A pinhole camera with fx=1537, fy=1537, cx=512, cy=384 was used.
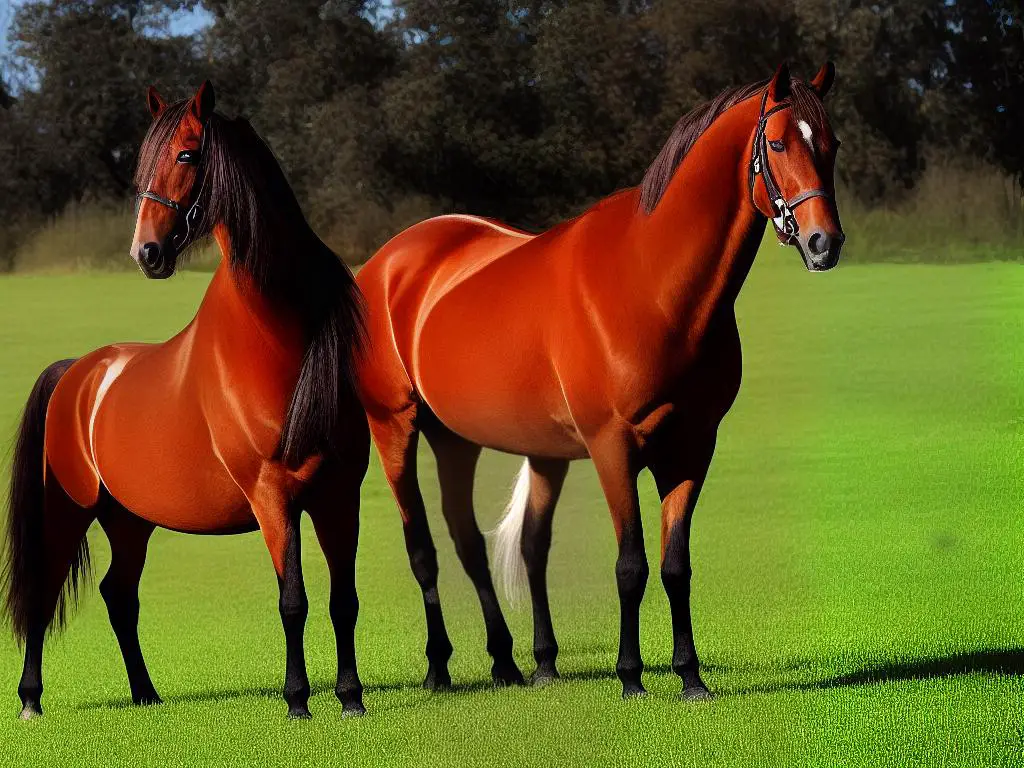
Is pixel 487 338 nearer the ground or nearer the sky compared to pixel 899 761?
nearer the sky

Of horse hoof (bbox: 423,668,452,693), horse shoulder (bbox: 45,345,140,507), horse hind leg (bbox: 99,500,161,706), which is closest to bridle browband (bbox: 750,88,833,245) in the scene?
horse hoof (bbox: 423,668,452,693)

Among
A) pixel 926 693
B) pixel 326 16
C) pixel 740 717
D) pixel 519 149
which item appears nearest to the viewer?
pixel 740 717

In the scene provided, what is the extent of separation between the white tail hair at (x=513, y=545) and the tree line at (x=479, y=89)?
33.8ft

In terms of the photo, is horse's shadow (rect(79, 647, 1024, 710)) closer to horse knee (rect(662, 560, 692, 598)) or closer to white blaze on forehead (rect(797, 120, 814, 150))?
horse knee (rect(662, 560, 692, 598))

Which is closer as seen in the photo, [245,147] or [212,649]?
Result: [245,147]

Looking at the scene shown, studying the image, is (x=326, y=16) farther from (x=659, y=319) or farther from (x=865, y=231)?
(x=659, y=319)

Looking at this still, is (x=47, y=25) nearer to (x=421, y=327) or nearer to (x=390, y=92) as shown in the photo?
(x=390, y=92)

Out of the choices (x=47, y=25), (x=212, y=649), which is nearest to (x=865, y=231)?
(x=47, y=25)

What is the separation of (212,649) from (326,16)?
1534 cm

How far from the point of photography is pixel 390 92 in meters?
21.6

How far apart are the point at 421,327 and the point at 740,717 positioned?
2.27 metres

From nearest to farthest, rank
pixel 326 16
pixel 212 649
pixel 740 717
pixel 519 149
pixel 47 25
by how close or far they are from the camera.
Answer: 1. pixel 740 717
2. pixel 212 649
3. pixel 519 149
4. pixel 47 25
5. pixel 326 16

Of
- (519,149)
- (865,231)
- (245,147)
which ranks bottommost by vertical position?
(865,231)

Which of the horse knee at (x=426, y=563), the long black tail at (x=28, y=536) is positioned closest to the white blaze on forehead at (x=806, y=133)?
the horse knee at (x=426, y=563)
